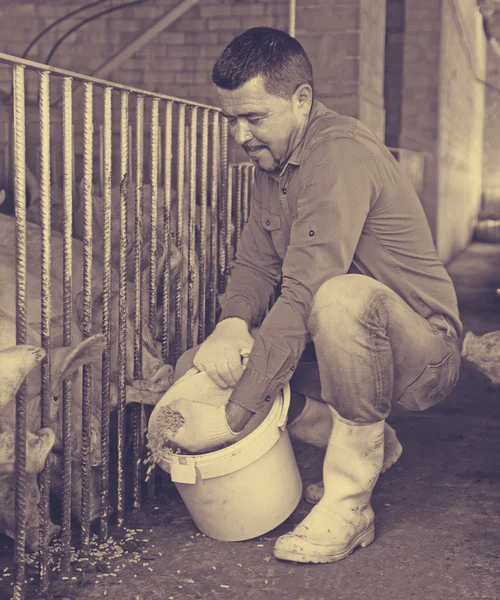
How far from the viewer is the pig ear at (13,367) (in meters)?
2.30

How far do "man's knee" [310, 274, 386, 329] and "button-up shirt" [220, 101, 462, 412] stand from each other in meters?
0.05

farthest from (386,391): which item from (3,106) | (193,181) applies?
(3,106)

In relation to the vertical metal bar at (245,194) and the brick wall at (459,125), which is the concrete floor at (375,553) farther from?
the brick wall at (459,125)

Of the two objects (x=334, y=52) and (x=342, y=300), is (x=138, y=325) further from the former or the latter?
(x=334, y=52)

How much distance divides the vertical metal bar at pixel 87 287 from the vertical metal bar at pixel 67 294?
2.7 inches

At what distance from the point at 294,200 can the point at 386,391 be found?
2.31 ft

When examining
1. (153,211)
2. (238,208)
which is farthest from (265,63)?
(238,208)

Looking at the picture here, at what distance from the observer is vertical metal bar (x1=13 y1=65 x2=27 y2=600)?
238cm

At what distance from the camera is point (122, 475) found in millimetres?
3064

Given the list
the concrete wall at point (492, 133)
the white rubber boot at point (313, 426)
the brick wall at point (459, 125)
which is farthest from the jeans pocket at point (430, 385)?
the concrete wall at point (492, 133)

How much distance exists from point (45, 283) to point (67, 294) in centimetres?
11

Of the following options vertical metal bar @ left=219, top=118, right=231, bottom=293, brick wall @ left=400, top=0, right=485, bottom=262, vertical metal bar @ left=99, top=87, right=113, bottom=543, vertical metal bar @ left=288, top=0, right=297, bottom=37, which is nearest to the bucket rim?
vertical metal bar @ left=99, top=87, right=113, bottom=543

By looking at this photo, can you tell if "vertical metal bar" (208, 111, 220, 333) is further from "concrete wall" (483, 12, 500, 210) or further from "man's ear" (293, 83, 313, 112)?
"concrete wall" (483, 12, 500, 210)

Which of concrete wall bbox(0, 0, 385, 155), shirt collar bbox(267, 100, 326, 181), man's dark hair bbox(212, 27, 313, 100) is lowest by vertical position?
shirt collar bbox(267, 100, 326, 181)
